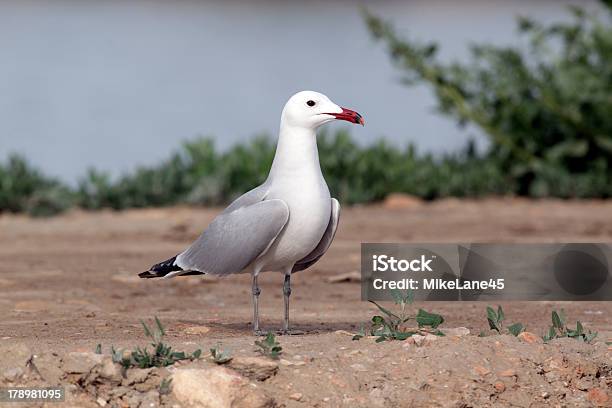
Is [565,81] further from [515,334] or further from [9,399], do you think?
[9,399]

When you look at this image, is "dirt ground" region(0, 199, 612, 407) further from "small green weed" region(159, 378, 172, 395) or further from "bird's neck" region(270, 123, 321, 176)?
"bird's neck" region(270, 123, 321, 176)

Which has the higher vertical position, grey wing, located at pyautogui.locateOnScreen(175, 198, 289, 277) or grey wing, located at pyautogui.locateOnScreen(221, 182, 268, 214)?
grey wing, located at pyautogui.locateOnScreen(221, 182, 268, 214)

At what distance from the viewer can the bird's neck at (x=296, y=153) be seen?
601 centimetres

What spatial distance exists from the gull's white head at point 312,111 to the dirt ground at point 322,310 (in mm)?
1047

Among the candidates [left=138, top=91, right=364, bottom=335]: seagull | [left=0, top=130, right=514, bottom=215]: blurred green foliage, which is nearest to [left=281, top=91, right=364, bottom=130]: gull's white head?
[left=138, top=91, right=364, bottom=335]: seagull

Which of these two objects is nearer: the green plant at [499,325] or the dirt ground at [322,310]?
the dirt ground at [322,310]

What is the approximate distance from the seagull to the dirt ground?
1.21 ft

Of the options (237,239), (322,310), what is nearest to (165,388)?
(237,239)

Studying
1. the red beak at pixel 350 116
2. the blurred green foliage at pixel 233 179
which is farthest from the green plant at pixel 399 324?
the blurred green foliage at pixel 233 179

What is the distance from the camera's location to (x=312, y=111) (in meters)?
6.07

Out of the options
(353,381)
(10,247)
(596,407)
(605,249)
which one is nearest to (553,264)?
(605,249)

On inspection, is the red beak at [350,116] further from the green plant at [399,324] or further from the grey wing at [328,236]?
the green plant at [399,324]

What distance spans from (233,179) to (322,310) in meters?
5.80

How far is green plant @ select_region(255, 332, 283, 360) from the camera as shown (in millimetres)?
5328
